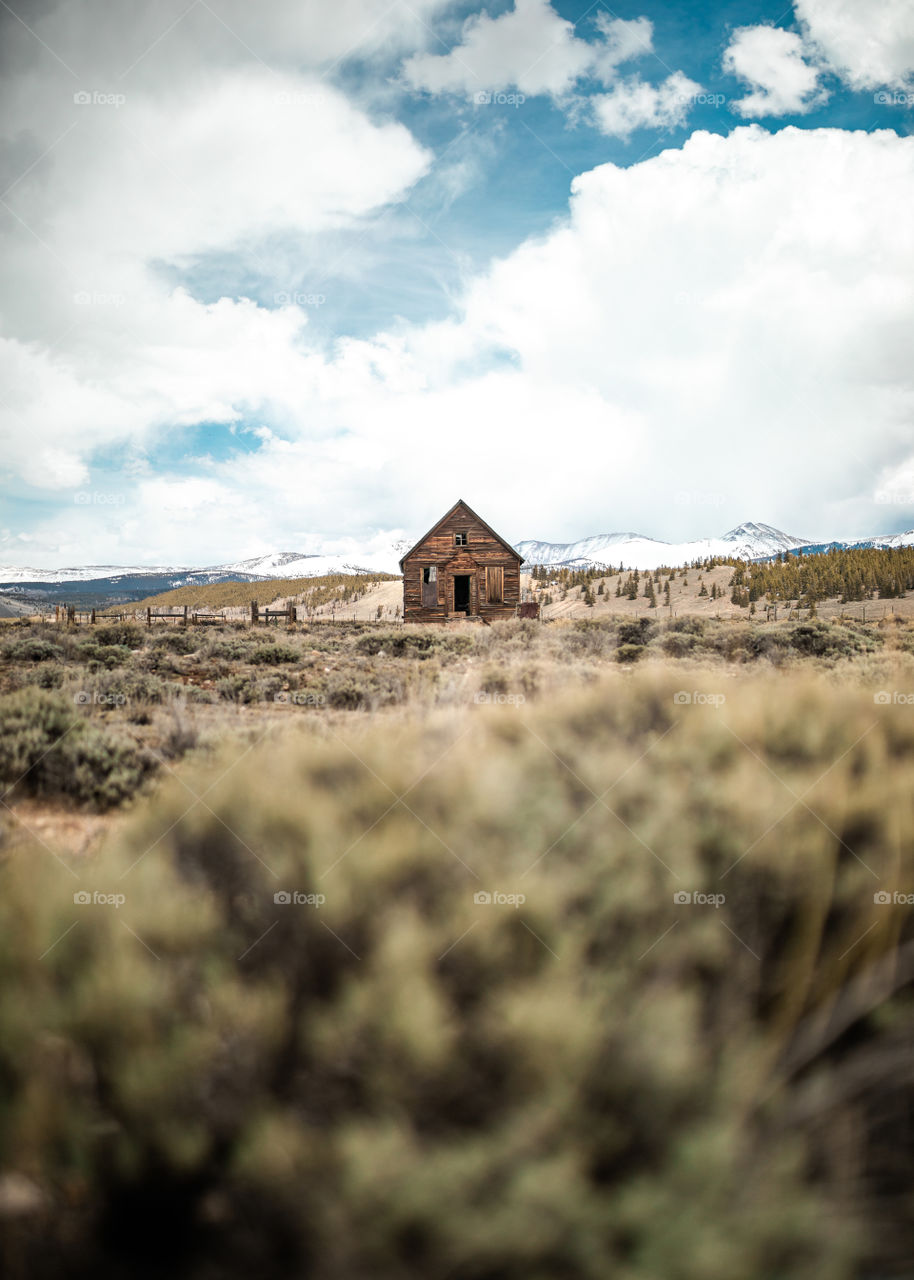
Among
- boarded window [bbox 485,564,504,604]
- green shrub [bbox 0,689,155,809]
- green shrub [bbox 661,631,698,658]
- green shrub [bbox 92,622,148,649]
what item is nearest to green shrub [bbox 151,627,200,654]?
green shrub [bbox 92,622,148,649]

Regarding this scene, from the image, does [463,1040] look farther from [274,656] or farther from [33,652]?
[33,652]

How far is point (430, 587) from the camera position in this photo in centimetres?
2678

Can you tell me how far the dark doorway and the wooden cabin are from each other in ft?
1.26

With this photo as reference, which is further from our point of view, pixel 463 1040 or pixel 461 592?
pixel 461 592

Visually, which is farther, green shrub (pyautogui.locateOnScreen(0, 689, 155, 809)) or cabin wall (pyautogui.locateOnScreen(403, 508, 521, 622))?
cabin wall (pyautogui.locateOnScreen(403, 508, 521, 622))

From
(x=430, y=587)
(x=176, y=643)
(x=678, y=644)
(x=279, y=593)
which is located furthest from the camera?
(x=279, y=593)

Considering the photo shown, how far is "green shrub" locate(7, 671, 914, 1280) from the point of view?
4.92 ft

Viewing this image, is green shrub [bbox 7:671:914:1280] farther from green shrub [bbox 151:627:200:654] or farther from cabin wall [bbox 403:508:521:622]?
cabin wall [bbox 403:508:521:622]

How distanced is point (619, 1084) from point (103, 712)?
7.12 m

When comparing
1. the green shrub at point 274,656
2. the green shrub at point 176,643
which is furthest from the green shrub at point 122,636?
the green shrub at point 274,656

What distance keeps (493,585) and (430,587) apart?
2.85 metres

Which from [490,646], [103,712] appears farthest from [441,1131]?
[490,646]

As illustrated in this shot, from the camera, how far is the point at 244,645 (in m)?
13.9

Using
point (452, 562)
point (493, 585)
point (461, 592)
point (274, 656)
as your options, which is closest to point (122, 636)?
point (274, 656)
